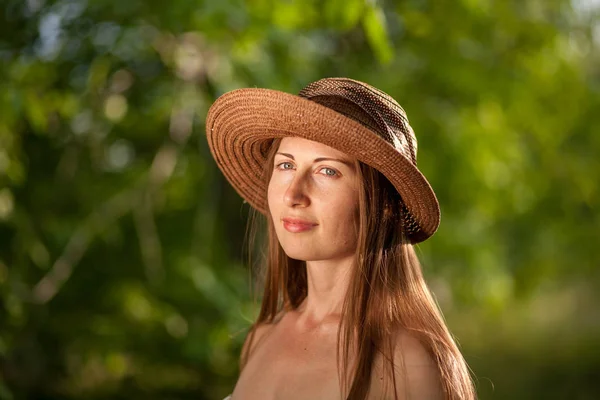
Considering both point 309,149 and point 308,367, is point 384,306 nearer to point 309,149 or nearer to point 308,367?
point 308,367

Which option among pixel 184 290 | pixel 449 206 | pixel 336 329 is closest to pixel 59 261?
pixel 184 290

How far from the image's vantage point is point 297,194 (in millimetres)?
2230

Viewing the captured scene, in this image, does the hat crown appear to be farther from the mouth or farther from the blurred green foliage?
the blurred green foliage

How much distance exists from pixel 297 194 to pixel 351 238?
20 cm

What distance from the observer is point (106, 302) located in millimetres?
6273

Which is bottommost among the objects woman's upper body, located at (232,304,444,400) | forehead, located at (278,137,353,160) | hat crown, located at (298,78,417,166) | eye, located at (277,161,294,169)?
woman's upper body, located at (232,304,444,400)

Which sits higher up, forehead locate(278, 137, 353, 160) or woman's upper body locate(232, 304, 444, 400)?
forehead locate(278, 137, 353, 160)

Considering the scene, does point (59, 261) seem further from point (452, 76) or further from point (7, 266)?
point (452, 76)

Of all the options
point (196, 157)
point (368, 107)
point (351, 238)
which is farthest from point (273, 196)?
point (196, 157)

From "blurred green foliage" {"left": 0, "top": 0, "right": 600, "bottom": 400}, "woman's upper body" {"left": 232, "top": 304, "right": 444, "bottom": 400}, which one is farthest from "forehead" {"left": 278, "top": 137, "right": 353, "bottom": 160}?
"blurred green foliage" {"left": 0, "top": 0, "right": 600, "bottom": 400}

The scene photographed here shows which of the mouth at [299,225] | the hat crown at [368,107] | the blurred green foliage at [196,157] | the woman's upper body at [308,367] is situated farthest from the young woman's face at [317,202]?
the blurred green foliage at [196,157]

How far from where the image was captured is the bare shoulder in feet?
7.02

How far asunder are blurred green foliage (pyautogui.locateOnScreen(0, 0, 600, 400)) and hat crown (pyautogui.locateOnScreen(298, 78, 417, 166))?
1.25 metres

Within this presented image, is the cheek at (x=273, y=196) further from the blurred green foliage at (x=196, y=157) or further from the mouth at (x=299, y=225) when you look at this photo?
the blurred green foliage at (x=196, y=157)
